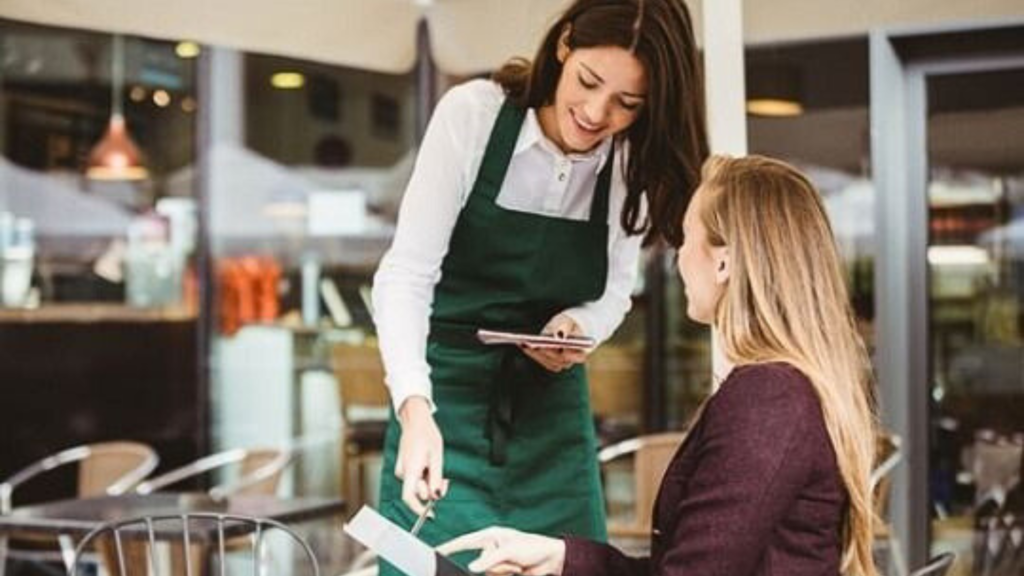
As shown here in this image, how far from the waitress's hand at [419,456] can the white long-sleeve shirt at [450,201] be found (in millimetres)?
32

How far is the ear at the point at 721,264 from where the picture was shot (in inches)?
84.9

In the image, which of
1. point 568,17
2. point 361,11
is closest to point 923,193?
point 361,11

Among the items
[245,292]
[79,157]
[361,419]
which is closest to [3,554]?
[361,419]

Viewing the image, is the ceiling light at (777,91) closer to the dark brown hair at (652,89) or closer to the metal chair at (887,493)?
the metal chair at (887,493)

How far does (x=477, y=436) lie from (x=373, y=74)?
5864 millimetres

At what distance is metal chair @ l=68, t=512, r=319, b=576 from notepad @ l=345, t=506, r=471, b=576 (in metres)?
0.78

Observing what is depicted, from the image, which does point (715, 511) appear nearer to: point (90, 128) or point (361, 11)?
point (361, 11)

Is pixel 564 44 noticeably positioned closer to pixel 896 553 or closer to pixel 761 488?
pixel 761 488

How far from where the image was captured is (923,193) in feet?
17.0

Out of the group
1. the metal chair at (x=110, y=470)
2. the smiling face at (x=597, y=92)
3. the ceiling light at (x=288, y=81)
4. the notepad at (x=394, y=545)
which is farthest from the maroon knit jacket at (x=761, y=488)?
the ceiling light at (x=288, y=81)

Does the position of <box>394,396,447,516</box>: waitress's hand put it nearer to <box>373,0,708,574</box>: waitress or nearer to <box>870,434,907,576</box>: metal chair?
<box>373,0,708,574</box>: waitress

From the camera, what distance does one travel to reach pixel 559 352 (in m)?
2.75

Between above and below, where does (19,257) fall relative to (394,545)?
above

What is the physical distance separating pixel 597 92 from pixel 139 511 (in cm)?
235
